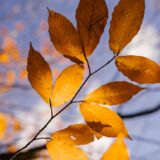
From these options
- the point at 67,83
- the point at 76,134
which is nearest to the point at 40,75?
the point at 67,83

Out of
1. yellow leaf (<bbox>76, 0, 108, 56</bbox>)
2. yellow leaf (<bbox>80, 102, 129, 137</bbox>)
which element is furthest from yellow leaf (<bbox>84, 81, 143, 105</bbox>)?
yellow leaf (<bbox>76, 0, 108, 56</bbox>)

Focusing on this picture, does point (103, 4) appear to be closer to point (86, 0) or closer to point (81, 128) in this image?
point (86, 0)

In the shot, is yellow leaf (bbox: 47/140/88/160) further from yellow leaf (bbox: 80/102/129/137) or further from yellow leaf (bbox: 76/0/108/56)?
yellow leaf (bbox: 76/0/108/56)

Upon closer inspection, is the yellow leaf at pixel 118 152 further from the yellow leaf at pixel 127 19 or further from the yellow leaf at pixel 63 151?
the yellow leaf at pixel 127 19

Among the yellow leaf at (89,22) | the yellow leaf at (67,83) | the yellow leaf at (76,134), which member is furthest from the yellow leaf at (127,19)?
the yellow leaf at (76,134)

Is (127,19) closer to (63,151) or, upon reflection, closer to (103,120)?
(103,120)

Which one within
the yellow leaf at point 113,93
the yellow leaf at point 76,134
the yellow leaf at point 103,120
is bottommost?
the yellow leaf at point 76,134
